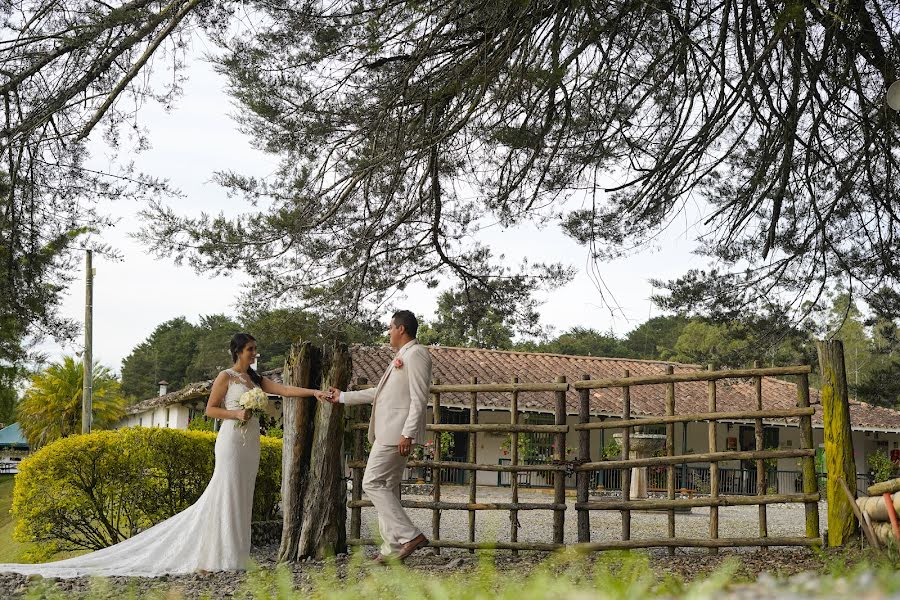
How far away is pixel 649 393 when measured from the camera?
29.9m

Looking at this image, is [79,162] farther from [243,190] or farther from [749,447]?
[749,447]

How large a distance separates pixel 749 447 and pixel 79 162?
27.9 meters

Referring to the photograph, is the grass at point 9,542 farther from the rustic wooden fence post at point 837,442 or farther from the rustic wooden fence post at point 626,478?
the rustic wooden fence post at point 837,442

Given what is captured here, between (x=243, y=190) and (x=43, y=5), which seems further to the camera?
(x=243, y=190)

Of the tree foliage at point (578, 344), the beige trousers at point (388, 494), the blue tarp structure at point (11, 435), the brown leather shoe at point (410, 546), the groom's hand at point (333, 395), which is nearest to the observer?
the brown leather shoe at point (410, 546)

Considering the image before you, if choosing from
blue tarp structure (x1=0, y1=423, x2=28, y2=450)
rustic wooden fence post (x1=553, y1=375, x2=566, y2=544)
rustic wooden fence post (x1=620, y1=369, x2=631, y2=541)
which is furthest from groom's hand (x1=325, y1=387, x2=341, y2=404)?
blue tarp structure (x1=0, y1=423, x2=28, y2=450)

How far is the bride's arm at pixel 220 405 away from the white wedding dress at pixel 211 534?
50 mm

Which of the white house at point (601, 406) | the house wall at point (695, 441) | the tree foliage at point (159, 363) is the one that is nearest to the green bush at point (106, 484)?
the white house at point (601, 406)

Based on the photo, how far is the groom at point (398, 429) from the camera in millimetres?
6660

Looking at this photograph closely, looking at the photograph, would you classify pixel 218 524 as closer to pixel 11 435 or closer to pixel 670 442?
pixel 670 442

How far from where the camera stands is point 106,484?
995 centimetres

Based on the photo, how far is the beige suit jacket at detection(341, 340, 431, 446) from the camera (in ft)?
21.8

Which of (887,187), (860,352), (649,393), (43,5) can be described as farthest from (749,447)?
(43,5)

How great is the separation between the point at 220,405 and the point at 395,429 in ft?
4.91
